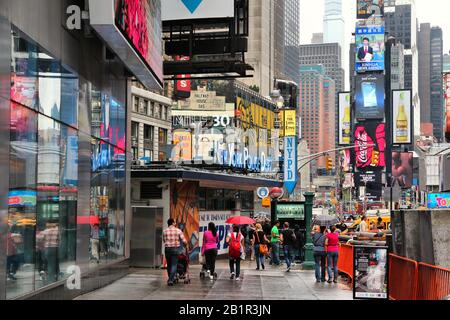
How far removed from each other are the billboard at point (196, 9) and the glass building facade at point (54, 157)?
4043mm

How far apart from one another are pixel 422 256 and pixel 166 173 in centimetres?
1132

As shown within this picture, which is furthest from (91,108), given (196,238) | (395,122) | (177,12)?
(395,122)

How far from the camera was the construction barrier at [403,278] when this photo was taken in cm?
1386

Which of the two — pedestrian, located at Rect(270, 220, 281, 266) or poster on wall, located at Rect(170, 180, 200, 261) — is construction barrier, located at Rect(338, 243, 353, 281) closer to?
pedestrian, located at Rect(270, 220, 281, 266)

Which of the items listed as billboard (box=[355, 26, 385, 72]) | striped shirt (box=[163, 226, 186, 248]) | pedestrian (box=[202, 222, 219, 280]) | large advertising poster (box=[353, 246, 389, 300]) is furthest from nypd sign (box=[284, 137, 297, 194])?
billboard (box=[355, 26, 385, 72])

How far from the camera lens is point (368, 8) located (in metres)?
186

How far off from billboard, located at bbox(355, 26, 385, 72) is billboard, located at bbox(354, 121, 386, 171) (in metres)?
20.1

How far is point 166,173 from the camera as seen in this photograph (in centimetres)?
2392

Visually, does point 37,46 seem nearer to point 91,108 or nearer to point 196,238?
point 91,108

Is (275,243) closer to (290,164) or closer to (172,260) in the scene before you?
(172,260)

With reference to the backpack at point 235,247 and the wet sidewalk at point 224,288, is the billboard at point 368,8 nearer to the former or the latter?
the wet sidewalk at point 224,288

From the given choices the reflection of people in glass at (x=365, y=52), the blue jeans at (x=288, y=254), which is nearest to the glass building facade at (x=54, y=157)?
the blue jeans at (x=288, y=254)

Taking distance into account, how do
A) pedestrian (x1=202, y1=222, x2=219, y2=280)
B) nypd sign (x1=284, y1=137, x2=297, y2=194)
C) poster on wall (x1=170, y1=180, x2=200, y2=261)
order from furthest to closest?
nypd sign (x1=284, y1=137, x2=297, y2=194) < poster on wall (x1=170, y1=180, x2=200, y2=261) < pedestrian (x1=202, y1=222, x2=219, y2=280)

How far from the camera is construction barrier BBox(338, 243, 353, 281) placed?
20719mm
